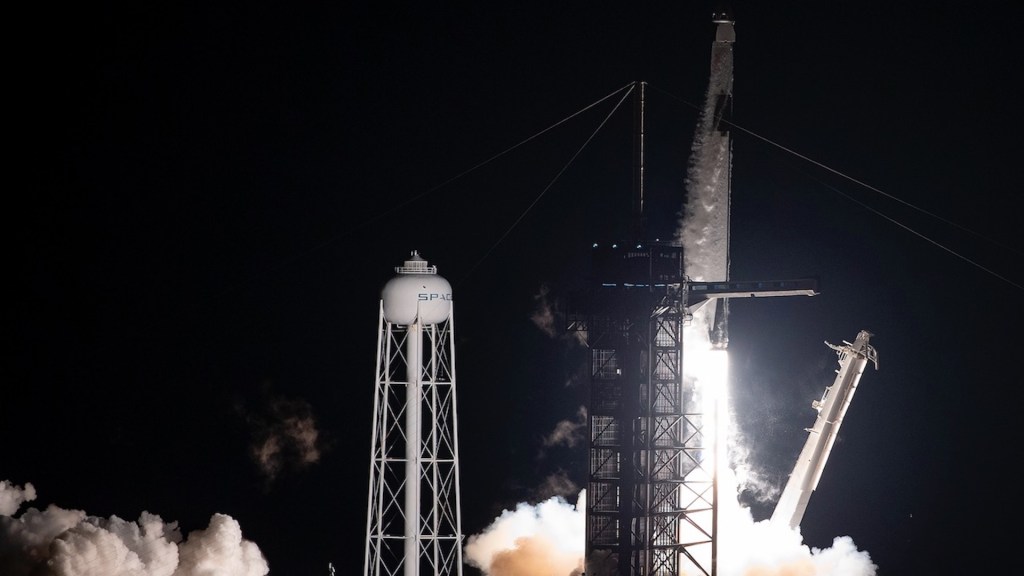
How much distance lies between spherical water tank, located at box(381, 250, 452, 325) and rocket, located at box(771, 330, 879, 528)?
11823 mm

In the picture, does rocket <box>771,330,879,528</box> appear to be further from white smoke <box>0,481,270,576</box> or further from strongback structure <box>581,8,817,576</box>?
white smoke <box>0,481,270,576</box>

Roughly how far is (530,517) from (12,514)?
15.5 metres

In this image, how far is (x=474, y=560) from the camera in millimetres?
56562

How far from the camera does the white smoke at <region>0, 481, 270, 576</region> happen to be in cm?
5000

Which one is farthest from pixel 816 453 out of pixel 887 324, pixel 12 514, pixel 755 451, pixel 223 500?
pixel 12 514

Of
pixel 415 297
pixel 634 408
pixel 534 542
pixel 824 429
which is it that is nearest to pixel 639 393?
pixel 634 408

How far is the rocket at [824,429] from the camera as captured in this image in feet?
174

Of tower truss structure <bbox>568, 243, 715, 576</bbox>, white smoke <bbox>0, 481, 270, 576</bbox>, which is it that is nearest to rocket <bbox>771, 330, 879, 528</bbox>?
tower truss structure <bbox>568, 243, 715, 576</bbox>

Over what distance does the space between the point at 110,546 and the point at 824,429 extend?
20.6 metres

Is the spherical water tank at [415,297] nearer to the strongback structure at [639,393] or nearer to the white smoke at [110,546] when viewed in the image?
the strongback structure at [639,393]

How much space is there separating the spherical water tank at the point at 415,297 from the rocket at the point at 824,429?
1182 centimetres

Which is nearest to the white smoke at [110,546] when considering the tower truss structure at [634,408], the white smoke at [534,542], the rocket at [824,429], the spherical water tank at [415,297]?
the white smoke at [534,542]

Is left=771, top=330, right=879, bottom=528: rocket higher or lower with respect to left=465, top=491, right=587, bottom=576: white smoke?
higher

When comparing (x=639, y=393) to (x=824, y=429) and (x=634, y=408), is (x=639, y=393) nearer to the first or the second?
(x=634, y=408)
